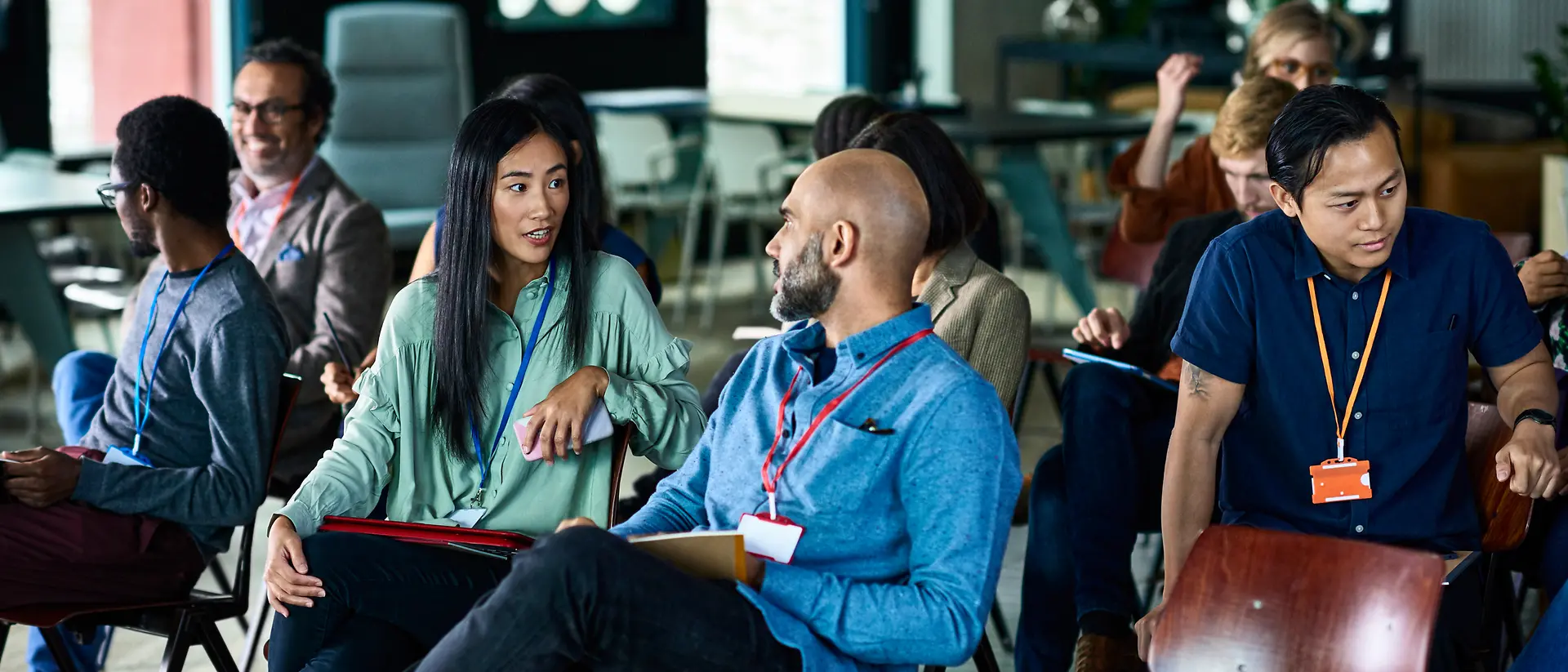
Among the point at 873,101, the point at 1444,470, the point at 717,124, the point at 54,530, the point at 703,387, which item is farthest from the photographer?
the point at 717,124

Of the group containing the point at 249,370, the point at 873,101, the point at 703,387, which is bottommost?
the point at 703,387

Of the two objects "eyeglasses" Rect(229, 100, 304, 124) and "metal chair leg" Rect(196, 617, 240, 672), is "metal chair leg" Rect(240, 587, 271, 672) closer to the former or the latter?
"metal chair leg" Rect(196, 617, 240, 672)

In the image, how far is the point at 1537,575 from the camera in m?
2.52

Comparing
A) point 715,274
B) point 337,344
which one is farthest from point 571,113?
point 715,274

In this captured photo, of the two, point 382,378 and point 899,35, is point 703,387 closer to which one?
point 382,378

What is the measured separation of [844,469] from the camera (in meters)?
1.84

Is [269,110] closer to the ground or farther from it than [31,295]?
farther from it

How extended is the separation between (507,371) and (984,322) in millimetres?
754

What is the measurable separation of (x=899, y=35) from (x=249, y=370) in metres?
7.84

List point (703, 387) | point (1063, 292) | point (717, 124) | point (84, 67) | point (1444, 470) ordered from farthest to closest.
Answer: point (1063, 292) → point (84, 67) → point (717, 124) → point (703, 387) → point (1444, 470)

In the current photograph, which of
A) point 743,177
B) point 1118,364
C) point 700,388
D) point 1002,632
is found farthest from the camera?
point 743,177

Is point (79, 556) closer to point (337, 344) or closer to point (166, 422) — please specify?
point (166, 422)

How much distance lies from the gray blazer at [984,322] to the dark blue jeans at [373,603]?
2.80 feet

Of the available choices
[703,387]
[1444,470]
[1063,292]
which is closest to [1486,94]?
[1063,292]
